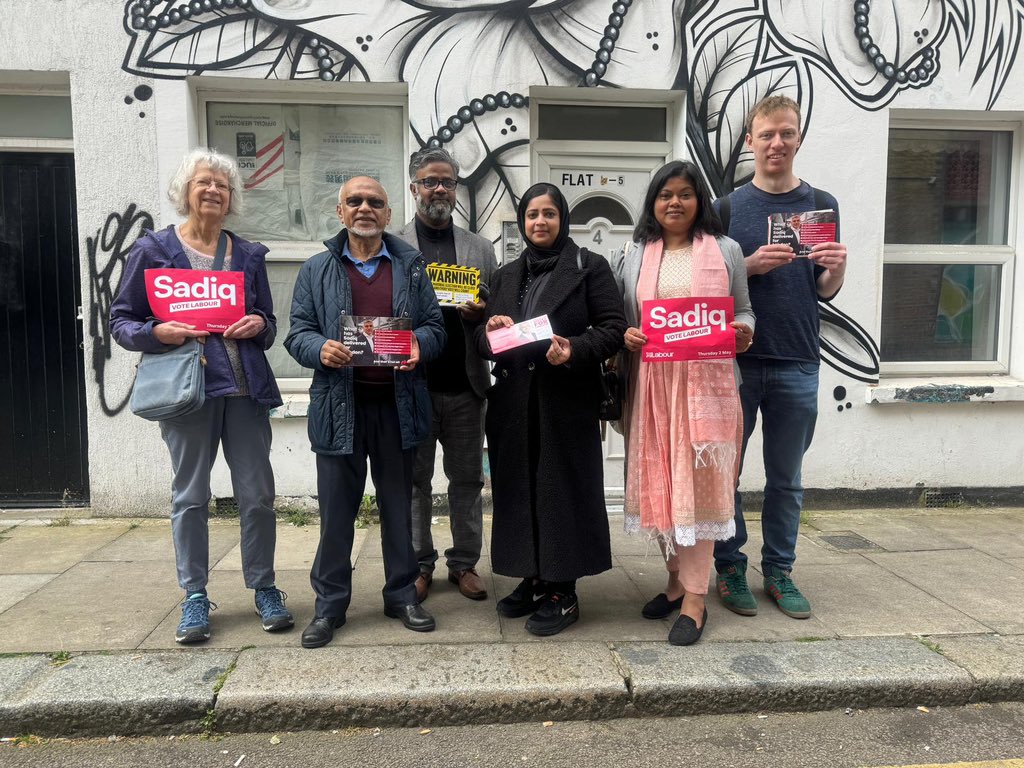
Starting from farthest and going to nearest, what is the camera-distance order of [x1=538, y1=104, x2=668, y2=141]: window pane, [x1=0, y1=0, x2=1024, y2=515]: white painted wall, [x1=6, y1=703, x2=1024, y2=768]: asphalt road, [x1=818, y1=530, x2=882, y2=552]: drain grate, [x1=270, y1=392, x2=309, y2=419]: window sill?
1. [x1=538, y1=104, x2=668, y2=141]: window pane
2. [x1=270, y1=392, x2=309, y2=419]: window sill
3. [x1=0, y1=0, x2=1024, y2=515]: white painted wall
4. [x1=818, y1=530, x2=882, y2=552]: drain grate
5. [x1=6, y1=703, x2=1024, y2=768]: asphalt road

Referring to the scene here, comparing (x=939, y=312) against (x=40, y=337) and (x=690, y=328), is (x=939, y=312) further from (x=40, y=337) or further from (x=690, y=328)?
(x=40, y=337)

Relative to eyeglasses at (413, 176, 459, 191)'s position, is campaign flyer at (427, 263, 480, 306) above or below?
below

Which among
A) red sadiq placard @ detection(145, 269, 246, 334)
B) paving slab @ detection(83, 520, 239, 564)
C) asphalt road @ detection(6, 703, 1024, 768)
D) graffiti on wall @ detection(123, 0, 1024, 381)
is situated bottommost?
asphalt road @ detection(6, 703, 1024, 768)

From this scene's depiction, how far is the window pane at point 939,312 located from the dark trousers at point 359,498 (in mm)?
4324

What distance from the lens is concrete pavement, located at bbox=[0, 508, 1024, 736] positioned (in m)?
2.87

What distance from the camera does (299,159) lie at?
5508mm

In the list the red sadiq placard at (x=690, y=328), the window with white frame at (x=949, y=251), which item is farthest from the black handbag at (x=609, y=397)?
the window with white frame at (x=949, y=251)

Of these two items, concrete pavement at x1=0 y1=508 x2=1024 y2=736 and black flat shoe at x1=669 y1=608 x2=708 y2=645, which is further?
black flat shoe at x1=669 y1=608 x2=708 y2=645

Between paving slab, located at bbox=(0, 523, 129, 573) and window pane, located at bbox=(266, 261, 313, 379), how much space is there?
1.51 meters

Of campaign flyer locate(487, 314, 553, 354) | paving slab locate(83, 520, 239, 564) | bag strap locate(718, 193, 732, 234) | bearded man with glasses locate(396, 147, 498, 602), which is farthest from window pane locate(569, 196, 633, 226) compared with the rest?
paving slab locate(83, 520, 239, 564)

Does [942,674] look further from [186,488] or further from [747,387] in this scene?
[186,488]

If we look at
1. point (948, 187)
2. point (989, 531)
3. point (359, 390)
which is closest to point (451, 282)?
point (359, 390)

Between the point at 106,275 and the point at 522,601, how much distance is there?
3.71 m

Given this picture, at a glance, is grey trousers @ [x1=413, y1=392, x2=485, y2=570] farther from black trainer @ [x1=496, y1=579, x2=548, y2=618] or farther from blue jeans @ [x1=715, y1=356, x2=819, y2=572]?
blue jeans @ [x1=715, y1=356, x2=819, y2=572]
